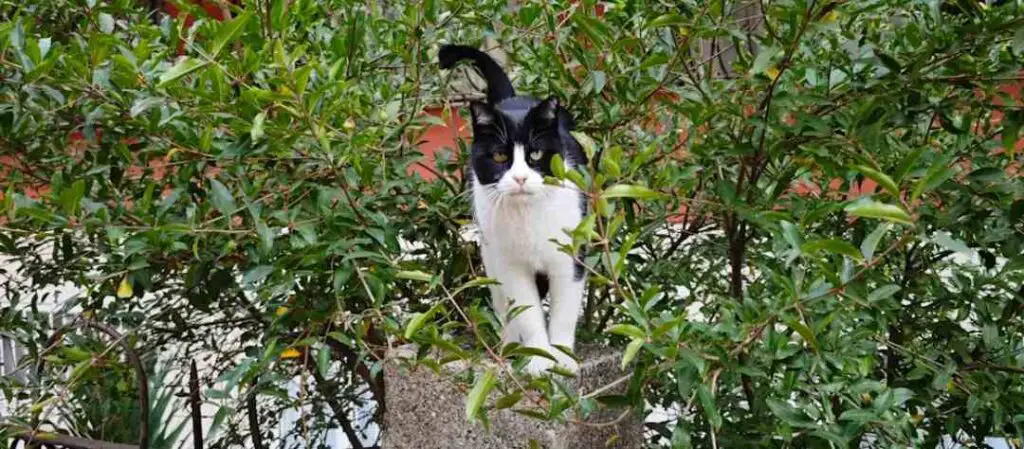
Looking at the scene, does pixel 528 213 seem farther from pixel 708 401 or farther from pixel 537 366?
pixel 708 401

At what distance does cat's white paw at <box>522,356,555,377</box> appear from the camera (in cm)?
116

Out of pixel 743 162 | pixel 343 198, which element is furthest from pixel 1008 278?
pixel 343 198

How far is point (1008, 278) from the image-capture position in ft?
4.67

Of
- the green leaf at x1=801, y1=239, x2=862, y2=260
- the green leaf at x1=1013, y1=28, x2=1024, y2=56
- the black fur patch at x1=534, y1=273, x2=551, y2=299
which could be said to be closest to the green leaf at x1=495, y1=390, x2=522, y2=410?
the black fur patch at x1=534, y1=273, x2=551, y2=299

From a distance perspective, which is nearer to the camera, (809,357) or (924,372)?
(809,357)

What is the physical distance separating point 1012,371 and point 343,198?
34.9 inches

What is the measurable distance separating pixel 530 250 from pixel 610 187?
0.68 feet

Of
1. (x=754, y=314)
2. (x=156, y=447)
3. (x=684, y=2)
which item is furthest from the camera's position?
(x=156, y=447)

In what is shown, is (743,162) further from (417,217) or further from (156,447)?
(156,447)

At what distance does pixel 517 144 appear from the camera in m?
1.13

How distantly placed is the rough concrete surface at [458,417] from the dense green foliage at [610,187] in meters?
0.05

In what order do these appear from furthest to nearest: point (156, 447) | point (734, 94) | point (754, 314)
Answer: point (156, 447) → point (734, 94) → point (754, 314)

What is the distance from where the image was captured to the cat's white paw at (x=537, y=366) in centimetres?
116

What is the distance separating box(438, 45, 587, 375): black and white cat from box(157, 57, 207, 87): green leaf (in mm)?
318
